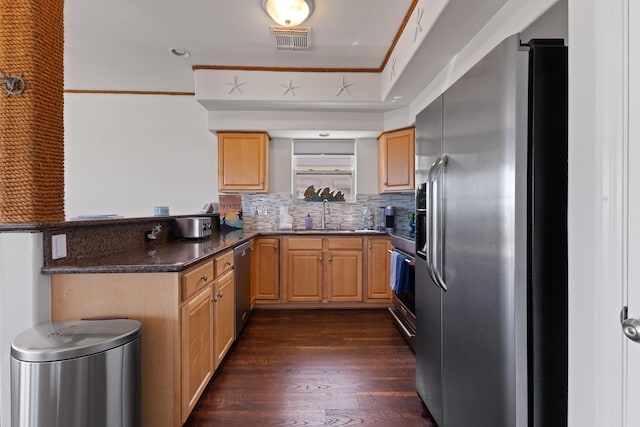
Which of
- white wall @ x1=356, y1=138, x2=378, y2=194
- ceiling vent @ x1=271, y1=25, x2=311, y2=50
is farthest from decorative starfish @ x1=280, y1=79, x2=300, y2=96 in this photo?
white wall @ x1=356, y1=138, x2=378, y2=194

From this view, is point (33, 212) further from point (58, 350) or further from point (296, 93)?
point (296, 93)

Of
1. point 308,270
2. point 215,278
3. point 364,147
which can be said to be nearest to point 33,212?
point 215,278

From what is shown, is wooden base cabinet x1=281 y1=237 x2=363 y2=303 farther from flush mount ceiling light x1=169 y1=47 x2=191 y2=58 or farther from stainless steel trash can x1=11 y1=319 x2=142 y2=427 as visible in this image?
stainless steel trash can x1=11 y1=319 x2=142 y2=427

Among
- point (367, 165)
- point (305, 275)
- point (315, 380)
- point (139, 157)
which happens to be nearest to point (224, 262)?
→ point (315, 380)

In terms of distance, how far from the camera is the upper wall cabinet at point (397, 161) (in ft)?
11.7

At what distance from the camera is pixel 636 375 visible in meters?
0.69

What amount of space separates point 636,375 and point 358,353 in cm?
198

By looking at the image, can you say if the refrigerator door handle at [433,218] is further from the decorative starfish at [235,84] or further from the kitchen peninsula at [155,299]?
the decorative starfish at [235,84]

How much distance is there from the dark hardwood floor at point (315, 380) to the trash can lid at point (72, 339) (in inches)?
30.2

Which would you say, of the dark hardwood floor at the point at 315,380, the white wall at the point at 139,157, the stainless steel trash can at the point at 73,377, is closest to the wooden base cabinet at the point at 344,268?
the dark hardwood floor at the point at 315,380

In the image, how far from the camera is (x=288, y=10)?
2283 millimetres

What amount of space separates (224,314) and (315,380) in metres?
0.81

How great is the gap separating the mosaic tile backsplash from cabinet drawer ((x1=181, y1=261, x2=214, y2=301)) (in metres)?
2.18

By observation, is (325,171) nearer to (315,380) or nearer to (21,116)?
(315,380)
